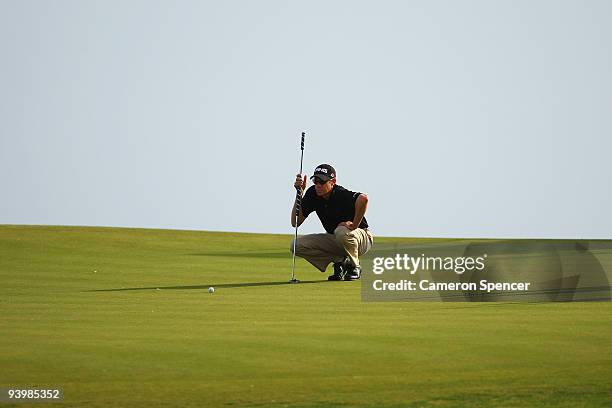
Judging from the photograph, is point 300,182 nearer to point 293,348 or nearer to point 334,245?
point 334,245

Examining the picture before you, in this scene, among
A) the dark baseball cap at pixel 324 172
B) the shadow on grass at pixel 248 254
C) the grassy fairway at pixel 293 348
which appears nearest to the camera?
the grassy fairway at pixel 293 348

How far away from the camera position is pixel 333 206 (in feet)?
56.4

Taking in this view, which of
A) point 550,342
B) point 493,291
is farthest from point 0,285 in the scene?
point 550,342

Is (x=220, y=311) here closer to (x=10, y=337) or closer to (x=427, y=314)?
(x=427, y=314)

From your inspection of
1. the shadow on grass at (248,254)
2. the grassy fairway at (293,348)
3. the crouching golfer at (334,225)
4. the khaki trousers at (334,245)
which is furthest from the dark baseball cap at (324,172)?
the shadow on grass at (248,254)

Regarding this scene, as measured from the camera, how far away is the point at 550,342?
870 cm

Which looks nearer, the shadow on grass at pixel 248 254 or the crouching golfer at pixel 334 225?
the crouching golfer at pixel 334 225

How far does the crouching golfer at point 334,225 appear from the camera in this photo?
55.3ft

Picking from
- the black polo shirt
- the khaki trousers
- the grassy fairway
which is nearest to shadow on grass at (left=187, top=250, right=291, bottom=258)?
the khaki trousers

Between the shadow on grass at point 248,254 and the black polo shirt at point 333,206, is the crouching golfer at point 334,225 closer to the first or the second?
the black polo shirt at point 333,206

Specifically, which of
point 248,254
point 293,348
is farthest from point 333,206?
point 248,254

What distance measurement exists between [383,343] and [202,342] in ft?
4.58

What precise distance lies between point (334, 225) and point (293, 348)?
29.8 feet

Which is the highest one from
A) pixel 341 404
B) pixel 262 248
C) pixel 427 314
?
pixel 262 248
